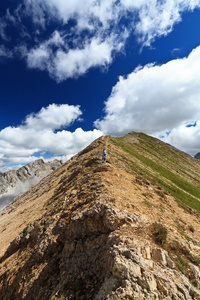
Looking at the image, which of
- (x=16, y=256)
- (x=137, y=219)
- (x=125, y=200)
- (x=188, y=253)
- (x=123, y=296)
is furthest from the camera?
(x=16, y=256)

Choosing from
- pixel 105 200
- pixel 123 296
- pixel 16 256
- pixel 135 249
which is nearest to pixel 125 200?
pixel 105 200

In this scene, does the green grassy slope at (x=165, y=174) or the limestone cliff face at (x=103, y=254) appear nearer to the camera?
the limestone cliff face at (x=103, y=254)

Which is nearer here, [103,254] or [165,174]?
[103,254]

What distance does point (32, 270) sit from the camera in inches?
477

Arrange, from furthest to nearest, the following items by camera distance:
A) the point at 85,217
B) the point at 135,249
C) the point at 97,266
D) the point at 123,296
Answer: the point at 85,217 → the point at 97,266 → the point at 135,249 → the point at 123,296

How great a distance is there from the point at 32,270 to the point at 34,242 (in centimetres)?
297

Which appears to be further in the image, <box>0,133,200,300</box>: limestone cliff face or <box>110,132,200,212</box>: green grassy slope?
<box>110,132,200,212</box>: green grassy slope

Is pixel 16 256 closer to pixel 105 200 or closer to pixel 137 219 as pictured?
pixel 105 200

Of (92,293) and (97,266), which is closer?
(92,293)

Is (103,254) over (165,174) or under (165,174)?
under

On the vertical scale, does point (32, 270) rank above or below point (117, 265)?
below

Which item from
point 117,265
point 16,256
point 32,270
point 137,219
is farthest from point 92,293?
point 16,256

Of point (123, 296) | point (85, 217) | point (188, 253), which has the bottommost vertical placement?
point (188, 253)

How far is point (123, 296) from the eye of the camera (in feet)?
21.7
